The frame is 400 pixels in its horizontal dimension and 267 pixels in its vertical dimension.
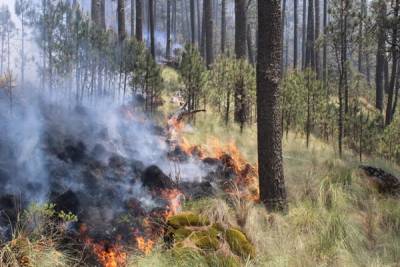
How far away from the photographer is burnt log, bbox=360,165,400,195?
8.71 m

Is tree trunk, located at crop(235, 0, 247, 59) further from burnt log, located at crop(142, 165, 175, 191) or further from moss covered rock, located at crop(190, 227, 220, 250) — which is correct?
moss covered rock, located at crop(190, 227, 220, 250)

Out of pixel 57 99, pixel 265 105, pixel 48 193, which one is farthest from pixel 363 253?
pixel 57 99

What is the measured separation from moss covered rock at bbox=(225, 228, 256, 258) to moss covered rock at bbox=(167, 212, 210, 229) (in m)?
0.40

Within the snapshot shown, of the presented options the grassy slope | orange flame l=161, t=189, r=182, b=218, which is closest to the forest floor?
the grassy slope

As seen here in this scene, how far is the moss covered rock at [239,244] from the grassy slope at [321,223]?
133mm

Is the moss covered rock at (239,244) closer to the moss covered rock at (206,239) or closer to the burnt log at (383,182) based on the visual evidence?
the moss covered rock at (206,239)

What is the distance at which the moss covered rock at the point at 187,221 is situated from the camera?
19.6ft

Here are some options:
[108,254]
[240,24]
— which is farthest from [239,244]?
[240,24]

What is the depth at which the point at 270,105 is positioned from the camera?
280 inches

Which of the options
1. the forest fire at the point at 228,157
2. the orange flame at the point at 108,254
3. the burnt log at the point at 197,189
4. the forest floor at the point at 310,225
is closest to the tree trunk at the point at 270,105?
the forest floor at the point at 310,225

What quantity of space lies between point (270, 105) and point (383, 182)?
3148 mm

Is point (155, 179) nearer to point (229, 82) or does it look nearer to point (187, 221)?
point (187, 221)

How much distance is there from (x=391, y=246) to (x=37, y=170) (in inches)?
197

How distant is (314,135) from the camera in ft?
49.3
